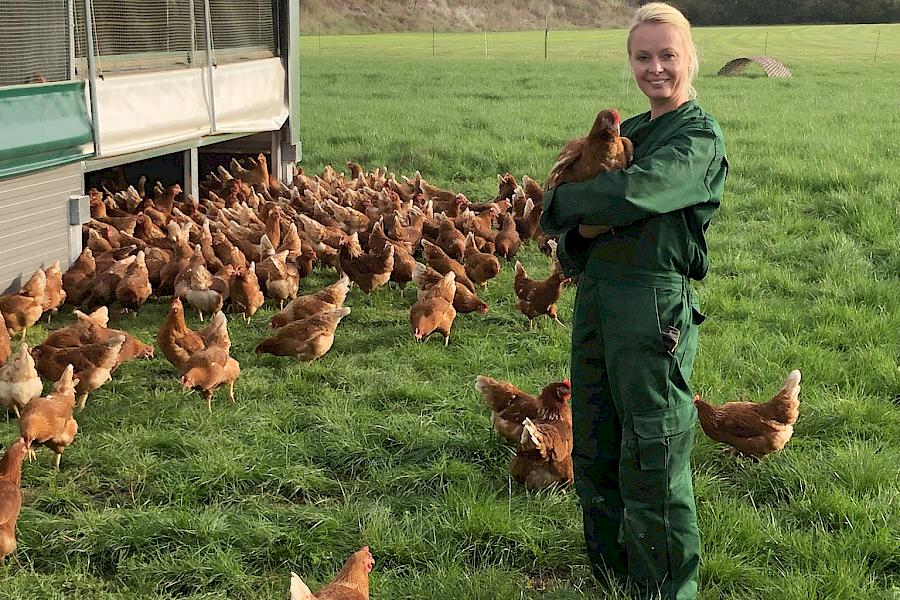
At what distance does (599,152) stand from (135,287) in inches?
185

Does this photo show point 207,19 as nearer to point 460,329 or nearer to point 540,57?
point 460,329

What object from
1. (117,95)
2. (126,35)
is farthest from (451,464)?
(126,35)

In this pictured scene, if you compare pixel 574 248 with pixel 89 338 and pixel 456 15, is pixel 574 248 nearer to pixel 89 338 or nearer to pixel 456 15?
pixel 89 338

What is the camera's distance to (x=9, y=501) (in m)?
3.63

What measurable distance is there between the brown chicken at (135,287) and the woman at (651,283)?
174 inches

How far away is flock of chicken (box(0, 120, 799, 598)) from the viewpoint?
172 inches

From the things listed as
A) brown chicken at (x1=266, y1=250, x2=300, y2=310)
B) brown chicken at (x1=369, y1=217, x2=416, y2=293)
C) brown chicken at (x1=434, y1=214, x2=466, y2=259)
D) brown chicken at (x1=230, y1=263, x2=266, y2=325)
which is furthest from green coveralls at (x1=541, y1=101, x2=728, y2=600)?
brown chicken at (x1=434, y1=214, x2=466, y2=259)

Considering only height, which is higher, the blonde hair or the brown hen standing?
the blonde hair

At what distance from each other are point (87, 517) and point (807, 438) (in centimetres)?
349

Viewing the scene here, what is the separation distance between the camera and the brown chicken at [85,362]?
5039mm

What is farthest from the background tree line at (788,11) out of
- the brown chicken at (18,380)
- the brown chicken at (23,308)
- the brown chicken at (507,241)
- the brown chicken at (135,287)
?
the brown chicken at (18,380)

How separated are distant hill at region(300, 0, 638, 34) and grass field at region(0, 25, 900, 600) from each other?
169ft

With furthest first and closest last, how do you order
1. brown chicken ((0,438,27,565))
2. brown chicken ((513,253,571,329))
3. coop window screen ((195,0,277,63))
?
1. coop window screen ((195,0,277,63))
2. brown chicken ((513,253,571,329))
3. brown chicken ((0,438,27,565))

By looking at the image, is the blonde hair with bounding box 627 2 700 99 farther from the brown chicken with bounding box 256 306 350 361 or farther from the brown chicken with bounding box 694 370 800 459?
the brown chicken with bounding box 256 306 350 361
